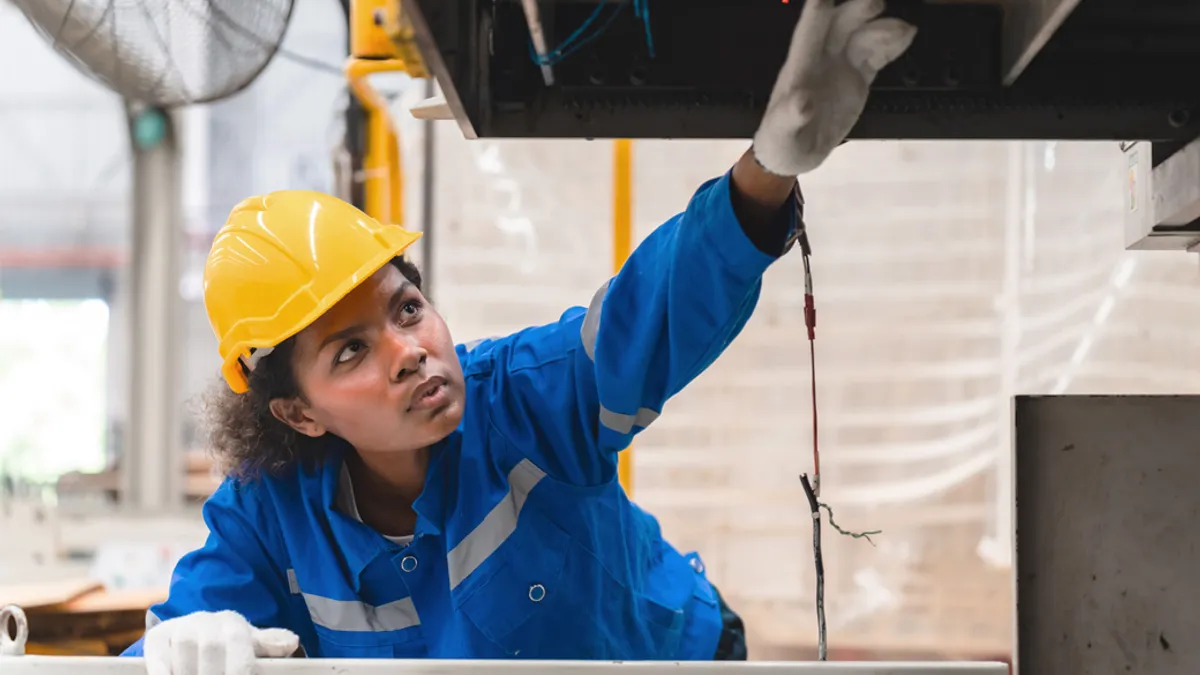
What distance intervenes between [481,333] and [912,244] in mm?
1341

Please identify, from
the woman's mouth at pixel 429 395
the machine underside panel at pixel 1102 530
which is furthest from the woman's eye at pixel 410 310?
the machine underside panel at pixel 1102 530

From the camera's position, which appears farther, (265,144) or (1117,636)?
(265,144)

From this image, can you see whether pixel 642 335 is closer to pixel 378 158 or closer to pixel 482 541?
pixel 482 541

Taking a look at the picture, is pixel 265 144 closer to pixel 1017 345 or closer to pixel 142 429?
pixel 142 429

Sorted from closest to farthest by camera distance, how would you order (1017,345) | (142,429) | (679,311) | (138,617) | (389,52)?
(679,311)
(389,52)
(138,617)
(1017,345)
(142,429)

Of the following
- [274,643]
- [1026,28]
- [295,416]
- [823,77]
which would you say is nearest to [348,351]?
[295,416]

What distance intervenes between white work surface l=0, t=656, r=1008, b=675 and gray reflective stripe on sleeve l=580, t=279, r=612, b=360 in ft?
1.41

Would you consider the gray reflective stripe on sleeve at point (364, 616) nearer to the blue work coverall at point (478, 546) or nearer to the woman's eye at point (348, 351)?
the blue work coverall at point (478, 546)

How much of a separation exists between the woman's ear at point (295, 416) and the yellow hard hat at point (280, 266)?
8 cm

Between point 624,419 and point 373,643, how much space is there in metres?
0.59

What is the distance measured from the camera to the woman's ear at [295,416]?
1.57 metres

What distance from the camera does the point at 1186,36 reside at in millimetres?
1114

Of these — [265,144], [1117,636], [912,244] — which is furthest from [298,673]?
[265,144]

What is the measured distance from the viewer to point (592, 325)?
142 cm
